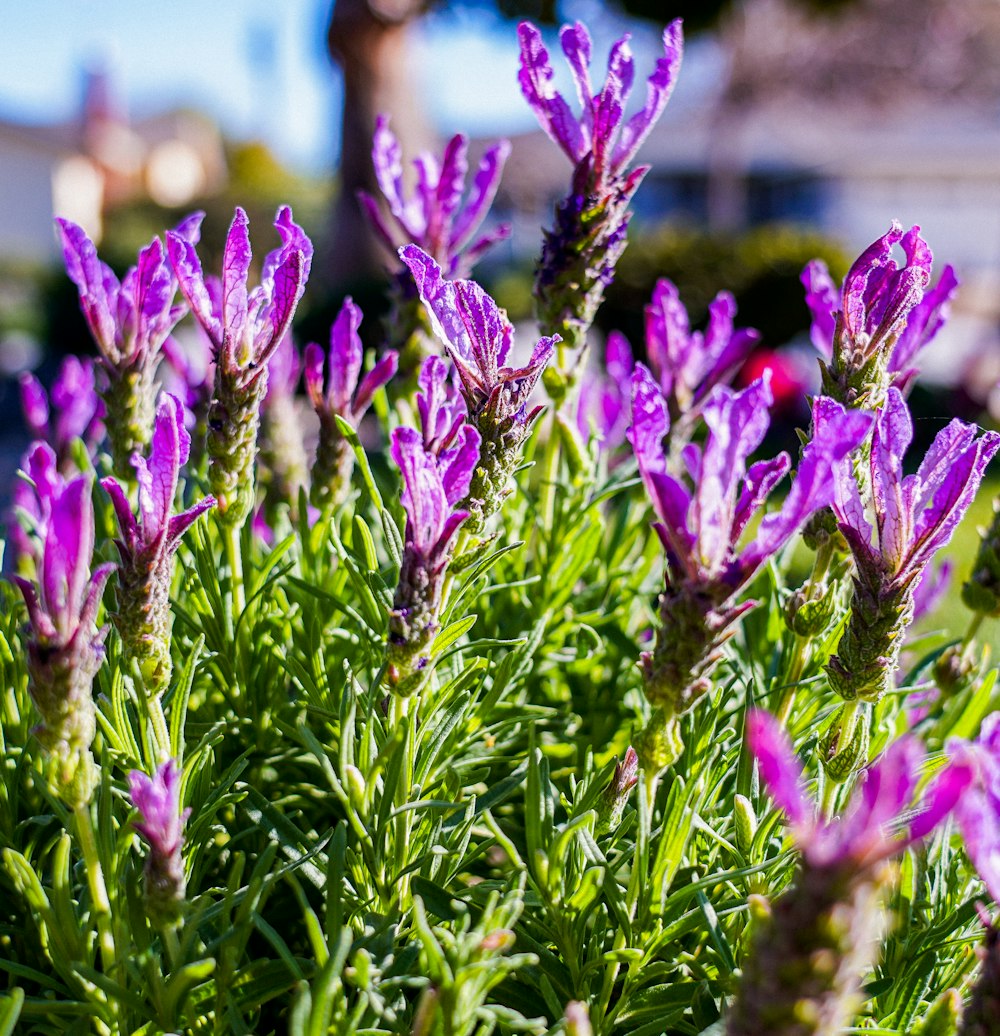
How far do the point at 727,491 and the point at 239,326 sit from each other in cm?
69

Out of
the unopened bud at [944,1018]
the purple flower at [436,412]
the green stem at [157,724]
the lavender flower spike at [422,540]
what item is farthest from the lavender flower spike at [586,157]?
the unopened bud at [944,1018]

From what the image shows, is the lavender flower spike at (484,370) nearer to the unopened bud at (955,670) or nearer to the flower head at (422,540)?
the flower head at (422,540)

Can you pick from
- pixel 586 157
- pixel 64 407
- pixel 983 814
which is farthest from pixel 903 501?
pixel 64 407

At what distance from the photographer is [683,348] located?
1928 mm

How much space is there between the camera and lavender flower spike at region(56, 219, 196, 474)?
1485 mm

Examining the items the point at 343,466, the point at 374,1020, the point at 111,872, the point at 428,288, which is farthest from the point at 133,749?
the point at 428,288

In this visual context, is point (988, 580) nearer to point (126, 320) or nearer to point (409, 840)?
point (409, 840)

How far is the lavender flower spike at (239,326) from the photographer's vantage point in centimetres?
127

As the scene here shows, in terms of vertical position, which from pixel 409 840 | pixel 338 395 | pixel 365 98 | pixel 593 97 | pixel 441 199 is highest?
pixel 365 98

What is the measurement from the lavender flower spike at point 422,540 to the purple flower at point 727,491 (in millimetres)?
214

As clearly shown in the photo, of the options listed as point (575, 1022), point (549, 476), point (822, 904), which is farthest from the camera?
point (549, 476)

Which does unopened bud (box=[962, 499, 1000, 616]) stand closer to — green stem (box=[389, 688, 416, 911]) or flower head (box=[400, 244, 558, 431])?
flower head (box=[400, 244, 558, 431])

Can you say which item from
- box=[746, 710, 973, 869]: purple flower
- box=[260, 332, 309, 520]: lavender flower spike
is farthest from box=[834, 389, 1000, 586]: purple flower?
box=[260, 332, 309, 520]: lavender flower spike

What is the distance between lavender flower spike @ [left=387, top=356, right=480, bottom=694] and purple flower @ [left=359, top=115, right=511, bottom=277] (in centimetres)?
73
